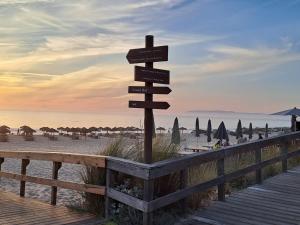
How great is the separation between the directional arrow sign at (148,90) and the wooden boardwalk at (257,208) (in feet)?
6.34

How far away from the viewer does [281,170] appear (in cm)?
1116

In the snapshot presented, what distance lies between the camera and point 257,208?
22.8ft

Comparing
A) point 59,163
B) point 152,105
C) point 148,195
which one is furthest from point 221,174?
point 59,163

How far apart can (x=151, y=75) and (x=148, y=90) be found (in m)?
0.23

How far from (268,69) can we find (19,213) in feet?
59.8

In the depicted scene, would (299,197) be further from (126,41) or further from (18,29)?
(18,29)

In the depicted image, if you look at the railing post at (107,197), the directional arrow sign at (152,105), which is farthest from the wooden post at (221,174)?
the railing post at (107,197)

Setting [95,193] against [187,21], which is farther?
[187,21]

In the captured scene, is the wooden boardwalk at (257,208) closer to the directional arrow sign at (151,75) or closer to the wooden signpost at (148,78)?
the wooden signpost at (148,78)

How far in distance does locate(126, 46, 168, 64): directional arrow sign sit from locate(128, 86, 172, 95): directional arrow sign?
41 centimetres

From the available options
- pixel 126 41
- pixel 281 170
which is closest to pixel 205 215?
pixel 281 170

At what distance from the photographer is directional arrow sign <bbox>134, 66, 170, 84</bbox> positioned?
6.28 meters

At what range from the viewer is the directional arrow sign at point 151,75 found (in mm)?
6277

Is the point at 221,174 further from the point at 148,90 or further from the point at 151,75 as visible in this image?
the point at 151,75
